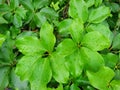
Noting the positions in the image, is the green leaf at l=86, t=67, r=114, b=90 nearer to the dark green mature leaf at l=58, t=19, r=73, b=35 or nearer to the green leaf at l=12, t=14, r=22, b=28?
the dark green mature leaf at l=58, t=19, r=73, b=35

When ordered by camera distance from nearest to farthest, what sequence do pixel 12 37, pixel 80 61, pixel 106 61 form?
pixel 80 61
pixel 106 61
pixel 12 37

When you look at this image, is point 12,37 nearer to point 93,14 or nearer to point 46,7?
point 46,7

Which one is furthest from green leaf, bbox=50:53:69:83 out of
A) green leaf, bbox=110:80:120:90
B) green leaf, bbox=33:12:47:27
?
green leaf, bbox=33:12:47:27

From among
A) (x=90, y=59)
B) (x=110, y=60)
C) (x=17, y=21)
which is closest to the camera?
(x=90, y=59)

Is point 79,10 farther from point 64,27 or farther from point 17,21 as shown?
point 17,21

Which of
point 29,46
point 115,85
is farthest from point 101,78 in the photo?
point 29,46

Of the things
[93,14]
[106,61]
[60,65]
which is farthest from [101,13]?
[60,65]

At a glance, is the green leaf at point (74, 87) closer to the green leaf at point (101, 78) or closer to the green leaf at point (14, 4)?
the green leaf at point (101, 78)
